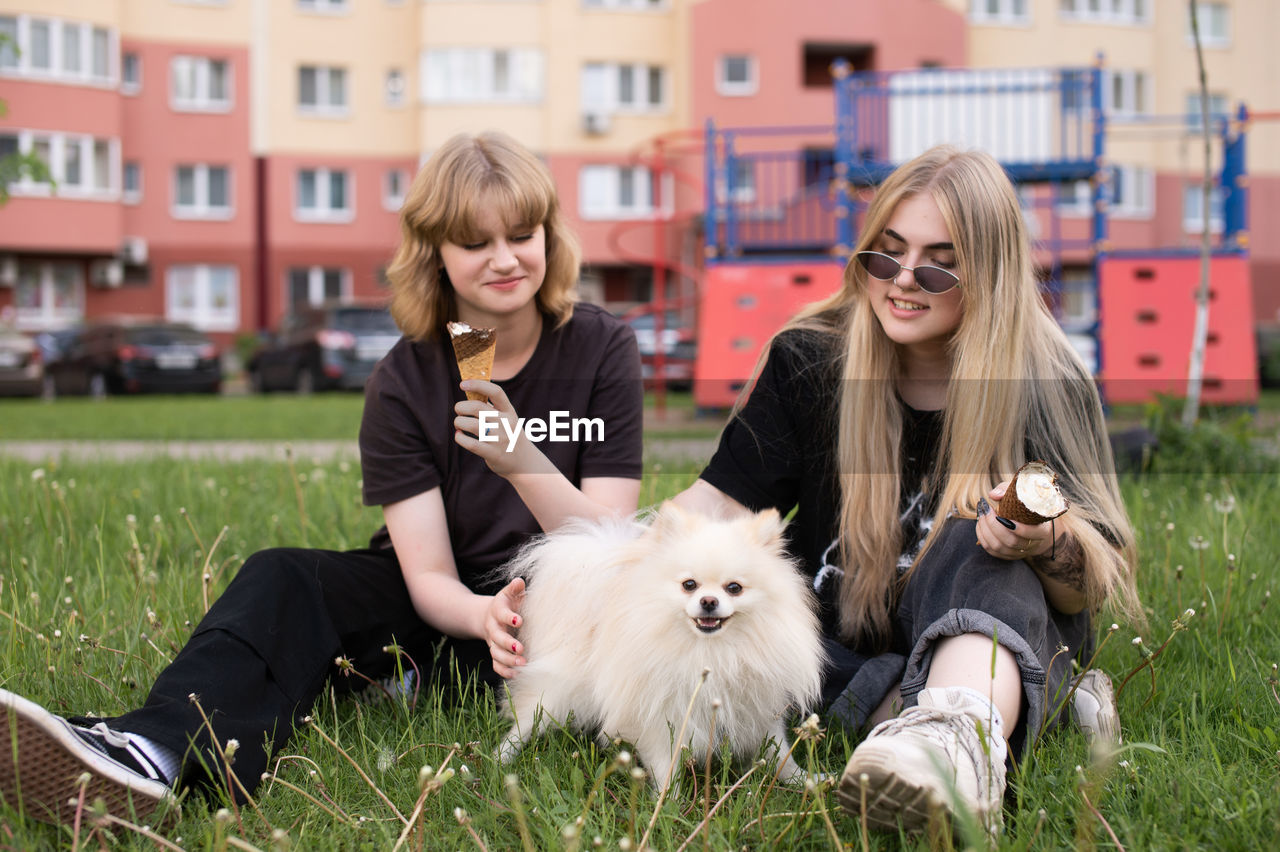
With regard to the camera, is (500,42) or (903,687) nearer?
(903,687)

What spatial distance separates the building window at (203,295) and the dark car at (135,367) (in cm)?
967

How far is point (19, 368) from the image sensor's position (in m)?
16.9

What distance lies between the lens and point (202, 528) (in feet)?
13.2

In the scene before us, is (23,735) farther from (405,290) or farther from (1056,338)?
(1056,338)

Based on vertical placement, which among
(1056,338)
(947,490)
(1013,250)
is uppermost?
(1013,250)

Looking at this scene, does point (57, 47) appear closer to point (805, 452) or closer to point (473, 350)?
point (473, 350)

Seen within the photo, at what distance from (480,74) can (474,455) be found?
2558 cm

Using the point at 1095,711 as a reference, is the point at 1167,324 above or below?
above

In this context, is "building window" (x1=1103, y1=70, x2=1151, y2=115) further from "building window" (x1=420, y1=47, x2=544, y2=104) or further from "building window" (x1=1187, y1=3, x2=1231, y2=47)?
"building window" (x1=420, y1=47, x2=544, y2=104)

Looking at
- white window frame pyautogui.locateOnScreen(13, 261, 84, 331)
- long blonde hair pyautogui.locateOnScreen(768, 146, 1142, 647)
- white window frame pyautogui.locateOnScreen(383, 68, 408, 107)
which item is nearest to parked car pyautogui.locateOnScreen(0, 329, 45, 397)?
white window frame pyautogui.locateOnScreen(13, 261, 84, 331)

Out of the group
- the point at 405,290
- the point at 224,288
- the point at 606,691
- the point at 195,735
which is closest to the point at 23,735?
the point at 195,735

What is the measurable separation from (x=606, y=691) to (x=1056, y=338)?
1289mm

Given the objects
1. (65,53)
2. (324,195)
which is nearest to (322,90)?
(324,195)

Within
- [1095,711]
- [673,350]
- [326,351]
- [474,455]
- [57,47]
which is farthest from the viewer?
[57,47]
